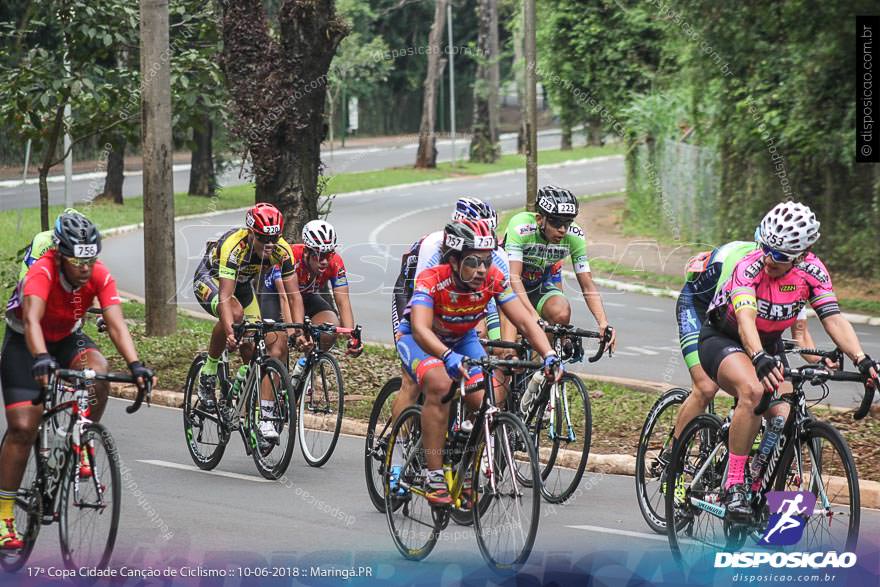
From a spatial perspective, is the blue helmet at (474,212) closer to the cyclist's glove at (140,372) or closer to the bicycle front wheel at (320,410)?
the cyclist's glove at (140,372)

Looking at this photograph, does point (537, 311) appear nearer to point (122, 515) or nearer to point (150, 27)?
point (122, 515)

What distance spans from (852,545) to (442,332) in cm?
261

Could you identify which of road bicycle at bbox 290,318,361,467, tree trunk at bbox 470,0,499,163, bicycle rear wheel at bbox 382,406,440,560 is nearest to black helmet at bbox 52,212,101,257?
bicycle rear wheel at bbox 382,406,440,560

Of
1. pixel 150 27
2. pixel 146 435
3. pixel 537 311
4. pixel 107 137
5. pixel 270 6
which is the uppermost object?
pixel 270 6

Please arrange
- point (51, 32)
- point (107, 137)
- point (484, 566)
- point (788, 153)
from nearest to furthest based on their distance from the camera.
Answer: point (484, 566)
point (107, 137)
point (788, 153)
point (51, 32)

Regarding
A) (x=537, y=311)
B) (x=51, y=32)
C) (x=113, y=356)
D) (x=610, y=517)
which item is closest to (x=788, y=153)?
(x=113, y=356)

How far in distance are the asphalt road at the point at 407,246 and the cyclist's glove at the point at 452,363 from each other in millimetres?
7076

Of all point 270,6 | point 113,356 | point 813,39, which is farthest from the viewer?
point 270,6

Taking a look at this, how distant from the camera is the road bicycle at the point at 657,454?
27.0 feet

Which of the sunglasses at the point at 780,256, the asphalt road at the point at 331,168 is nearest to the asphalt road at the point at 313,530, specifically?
the sunglasses at the point at 780,256

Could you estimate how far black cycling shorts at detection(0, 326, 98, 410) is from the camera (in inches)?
297

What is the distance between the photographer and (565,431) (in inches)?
377

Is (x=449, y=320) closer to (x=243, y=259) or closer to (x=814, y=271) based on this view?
(x=814, y=271)

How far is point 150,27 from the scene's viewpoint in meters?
16.2
